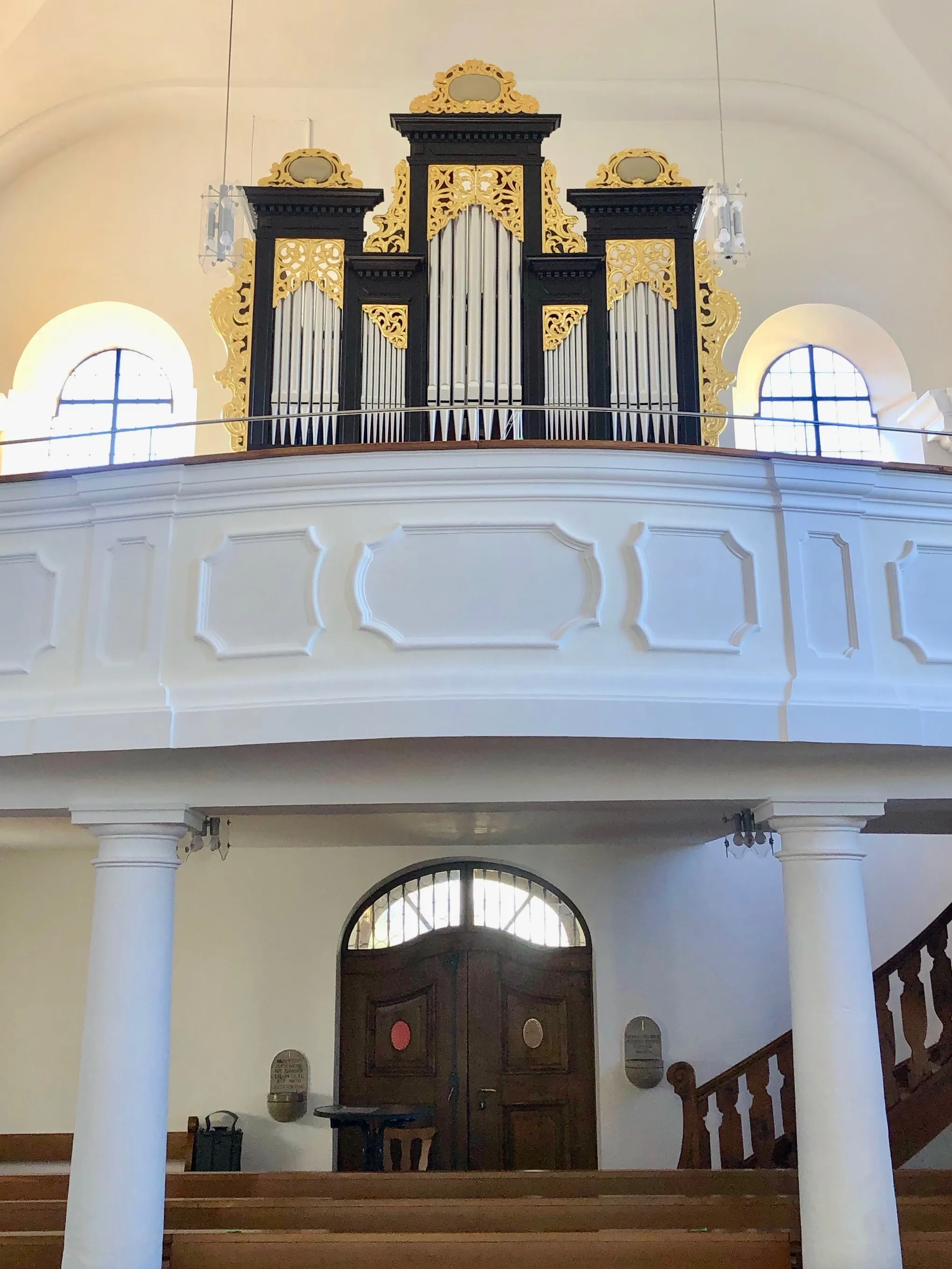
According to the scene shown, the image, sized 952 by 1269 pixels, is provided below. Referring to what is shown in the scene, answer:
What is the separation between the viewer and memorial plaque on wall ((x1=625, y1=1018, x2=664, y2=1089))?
9.19 meters

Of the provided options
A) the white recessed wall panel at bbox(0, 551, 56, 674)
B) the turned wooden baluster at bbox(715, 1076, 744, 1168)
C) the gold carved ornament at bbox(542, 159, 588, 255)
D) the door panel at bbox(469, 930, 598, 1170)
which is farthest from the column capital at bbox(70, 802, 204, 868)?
the door panel at bbox(469, 930, 598, 1170)

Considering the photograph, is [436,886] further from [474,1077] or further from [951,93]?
[951,93]

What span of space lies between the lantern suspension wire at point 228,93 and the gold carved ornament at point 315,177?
2.65 m

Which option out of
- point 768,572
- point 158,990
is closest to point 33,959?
point 158,990

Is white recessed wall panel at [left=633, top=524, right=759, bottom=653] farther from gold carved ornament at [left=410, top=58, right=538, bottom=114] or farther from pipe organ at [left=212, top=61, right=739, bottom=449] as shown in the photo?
gold carved ornament at [left=410, top=58, right=538, bottom=114]

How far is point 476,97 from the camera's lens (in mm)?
7465

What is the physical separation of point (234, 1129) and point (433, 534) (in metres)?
5.64

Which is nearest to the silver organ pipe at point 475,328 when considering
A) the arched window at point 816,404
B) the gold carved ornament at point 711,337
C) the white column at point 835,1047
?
the gold carved ornament at point 711,337

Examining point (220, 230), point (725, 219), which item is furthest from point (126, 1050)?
point (725, 219)

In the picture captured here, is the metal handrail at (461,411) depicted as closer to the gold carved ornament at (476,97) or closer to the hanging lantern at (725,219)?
the hanging lantern at (725,219)

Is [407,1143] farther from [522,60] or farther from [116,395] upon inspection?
[522,60]

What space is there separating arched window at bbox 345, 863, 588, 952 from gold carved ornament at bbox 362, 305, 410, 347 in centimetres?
448

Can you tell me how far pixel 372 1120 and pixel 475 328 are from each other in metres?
5.10

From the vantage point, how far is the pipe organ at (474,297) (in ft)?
22.8
